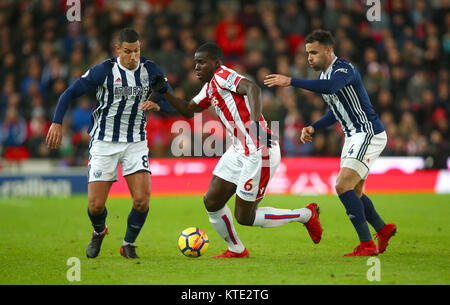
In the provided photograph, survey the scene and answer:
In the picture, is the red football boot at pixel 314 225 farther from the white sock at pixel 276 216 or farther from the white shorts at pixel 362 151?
the white shorts at pixel 362 151

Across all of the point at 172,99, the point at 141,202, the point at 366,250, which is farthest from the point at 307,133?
the point at 141,202

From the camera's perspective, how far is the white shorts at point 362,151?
23.0 feet

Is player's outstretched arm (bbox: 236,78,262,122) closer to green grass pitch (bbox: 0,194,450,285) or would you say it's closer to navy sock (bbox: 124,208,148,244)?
green grass pitch (bbox: 0,194,450,285)

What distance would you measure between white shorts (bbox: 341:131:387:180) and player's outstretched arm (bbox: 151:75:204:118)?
5.67 ft

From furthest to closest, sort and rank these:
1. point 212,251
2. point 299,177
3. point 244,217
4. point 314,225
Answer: point 299,177 → point 212,251 → point 314,225 → point 244,217

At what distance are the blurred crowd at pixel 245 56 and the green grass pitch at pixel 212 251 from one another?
3206mm

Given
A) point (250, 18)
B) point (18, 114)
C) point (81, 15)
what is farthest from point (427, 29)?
point (18, 114)

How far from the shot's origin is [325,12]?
19156 mm

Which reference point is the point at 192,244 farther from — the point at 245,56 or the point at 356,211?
the point at 245,56

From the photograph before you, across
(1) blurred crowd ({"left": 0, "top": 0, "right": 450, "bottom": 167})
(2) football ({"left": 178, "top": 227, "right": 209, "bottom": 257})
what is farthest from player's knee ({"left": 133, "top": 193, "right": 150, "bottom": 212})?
(1) blurred crowd ({"left": 0, "top": 0, "right": 450, "bottom": 167})

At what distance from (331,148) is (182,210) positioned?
16.3 feet

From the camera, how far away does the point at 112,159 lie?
698 cm

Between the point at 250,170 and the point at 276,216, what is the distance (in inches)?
25.4

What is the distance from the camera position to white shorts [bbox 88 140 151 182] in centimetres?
692
